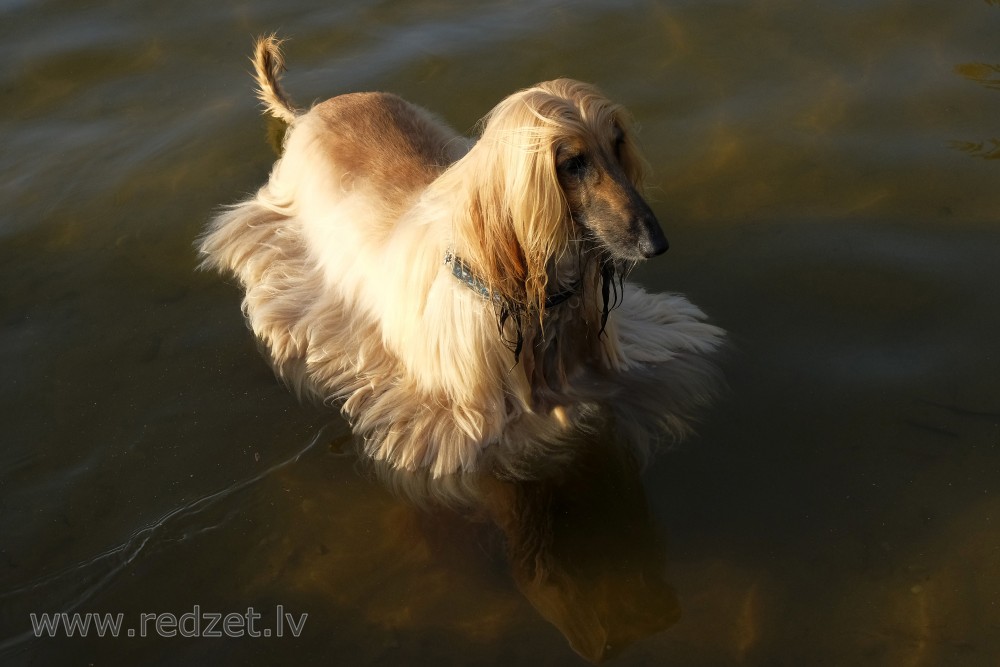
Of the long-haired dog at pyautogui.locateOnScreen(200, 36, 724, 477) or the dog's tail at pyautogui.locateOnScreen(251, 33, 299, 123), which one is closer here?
the long-haired dog at pyautogui.locateOnScreen(200, 36, 724, 477)

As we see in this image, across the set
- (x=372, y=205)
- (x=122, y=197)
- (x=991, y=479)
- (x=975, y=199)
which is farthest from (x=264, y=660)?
(x=975, y=199)

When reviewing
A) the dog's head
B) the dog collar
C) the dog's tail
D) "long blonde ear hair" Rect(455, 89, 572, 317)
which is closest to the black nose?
the dog's head

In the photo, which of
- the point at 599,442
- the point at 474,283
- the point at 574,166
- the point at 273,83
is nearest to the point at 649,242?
the point at 574,166

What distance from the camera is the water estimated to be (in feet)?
8.36

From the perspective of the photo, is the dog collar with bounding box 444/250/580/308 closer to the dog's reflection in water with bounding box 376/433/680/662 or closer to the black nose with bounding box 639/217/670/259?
the black nose with bounding box 639/217/670/259

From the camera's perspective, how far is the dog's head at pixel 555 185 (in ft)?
7.89

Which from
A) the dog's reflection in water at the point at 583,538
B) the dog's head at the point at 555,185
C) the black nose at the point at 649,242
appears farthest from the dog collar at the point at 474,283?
the dog's reflection in water at the point at 583,538

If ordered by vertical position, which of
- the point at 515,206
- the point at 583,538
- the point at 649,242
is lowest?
the point at 583,538

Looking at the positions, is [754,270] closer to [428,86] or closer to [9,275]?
[428,86]

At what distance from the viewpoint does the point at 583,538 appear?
274 cm

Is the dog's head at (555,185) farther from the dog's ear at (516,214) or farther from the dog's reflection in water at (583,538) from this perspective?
the dog's reflection in water at (583,538)

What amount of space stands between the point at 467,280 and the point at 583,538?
0.75 metres

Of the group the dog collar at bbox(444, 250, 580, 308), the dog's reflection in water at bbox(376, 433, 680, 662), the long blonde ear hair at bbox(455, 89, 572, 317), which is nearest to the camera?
the long blonde ear hair at bbox(455, 89, 572, 317)

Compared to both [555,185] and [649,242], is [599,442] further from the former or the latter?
[555,185]
